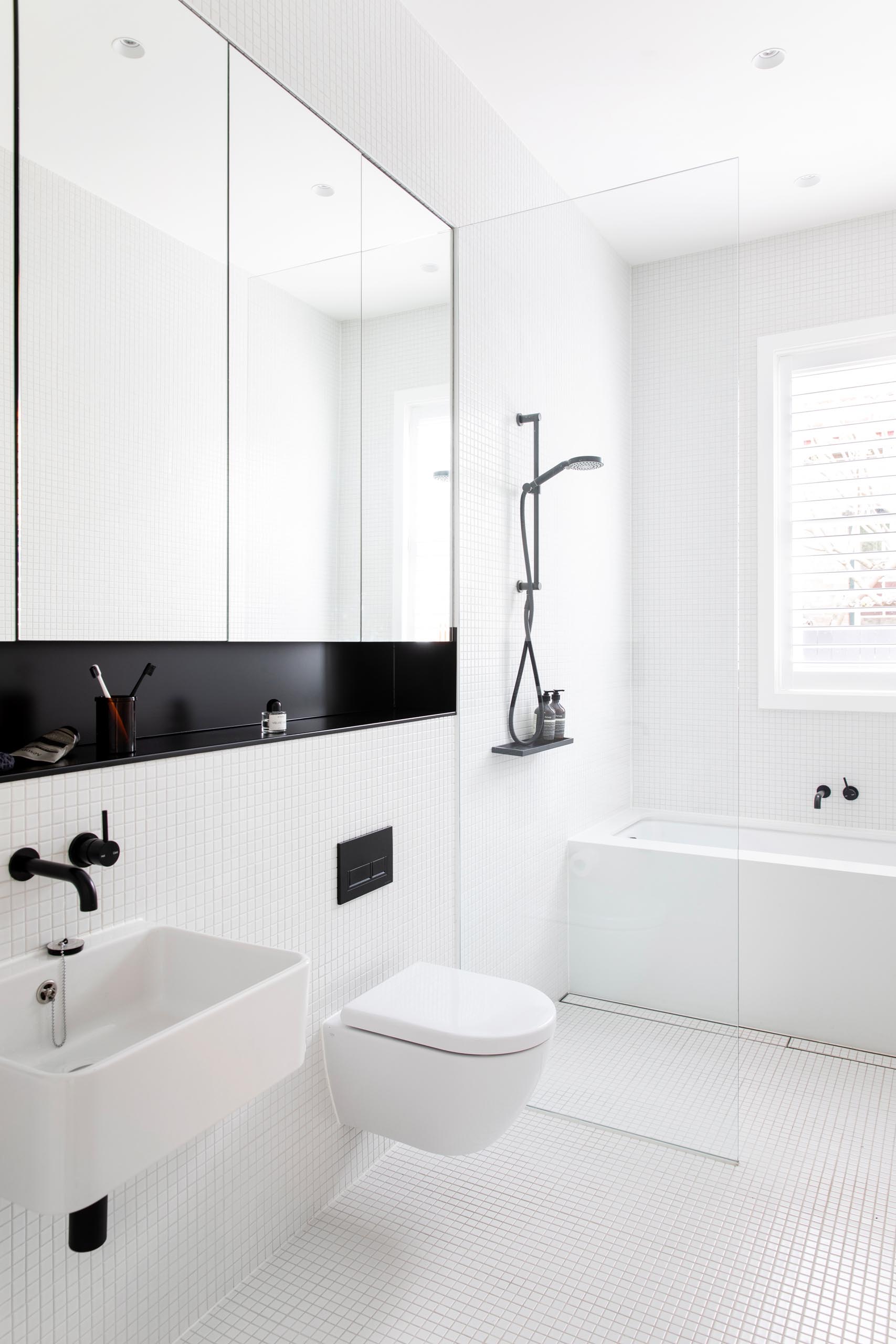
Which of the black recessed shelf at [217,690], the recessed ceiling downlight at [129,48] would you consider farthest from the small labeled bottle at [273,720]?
the recessed ceiling downlight at [129,48]

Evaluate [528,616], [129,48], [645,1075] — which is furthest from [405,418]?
Result: [645,1075]

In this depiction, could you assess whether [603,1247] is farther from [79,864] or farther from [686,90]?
[686,90]

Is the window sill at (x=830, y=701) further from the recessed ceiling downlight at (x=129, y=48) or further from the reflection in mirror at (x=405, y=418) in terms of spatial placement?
the recessed ceiling downlight at (x=129, y=48)

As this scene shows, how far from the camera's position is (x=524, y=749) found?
2.46 meters

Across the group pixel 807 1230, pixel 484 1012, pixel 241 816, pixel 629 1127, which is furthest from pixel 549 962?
pixel 241 816

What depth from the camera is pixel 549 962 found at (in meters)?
2.39

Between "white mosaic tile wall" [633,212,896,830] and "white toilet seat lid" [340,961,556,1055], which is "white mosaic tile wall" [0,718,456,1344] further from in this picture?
"white mosaic tile wall" [633,212,896,830]

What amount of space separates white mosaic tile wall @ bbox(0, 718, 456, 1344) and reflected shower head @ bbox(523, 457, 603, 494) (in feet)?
2.50

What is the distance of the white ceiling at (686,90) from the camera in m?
2.26

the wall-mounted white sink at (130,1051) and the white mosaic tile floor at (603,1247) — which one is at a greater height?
the wall-mounted white sink at (130,1051)

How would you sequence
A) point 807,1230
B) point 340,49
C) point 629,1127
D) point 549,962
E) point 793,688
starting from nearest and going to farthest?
point 807,1230, point 340,49, point 629,1127, point 549,962, point 793,688

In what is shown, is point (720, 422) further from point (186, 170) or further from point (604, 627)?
point (186, 170)

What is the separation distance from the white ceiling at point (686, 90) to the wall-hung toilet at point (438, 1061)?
1.85 meters

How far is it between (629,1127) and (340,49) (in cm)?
270
